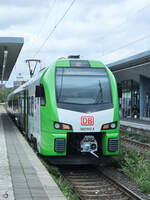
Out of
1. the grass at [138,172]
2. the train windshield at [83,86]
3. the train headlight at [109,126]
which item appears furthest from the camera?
the train windshield at [83,86]

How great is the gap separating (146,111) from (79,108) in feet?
79.1

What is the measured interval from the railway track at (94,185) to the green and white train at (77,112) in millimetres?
520

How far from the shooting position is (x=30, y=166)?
29.6 feet

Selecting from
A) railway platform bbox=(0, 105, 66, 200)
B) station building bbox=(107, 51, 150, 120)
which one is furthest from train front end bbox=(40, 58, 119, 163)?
station building bbox=(107, 51, 150, 120)

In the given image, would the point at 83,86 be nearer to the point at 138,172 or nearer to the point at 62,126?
the point at 62,126

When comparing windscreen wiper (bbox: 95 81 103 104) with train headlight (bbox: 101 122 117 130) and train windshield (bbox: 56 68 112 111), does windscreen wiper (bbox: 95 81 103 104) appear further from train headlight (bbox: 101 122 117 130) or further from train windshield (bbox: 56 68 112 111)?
train headlight (bbox: 101 122 117 130)

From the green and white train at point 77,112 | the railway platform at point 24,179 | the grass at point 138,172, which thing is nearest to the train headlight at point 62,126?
the green and white train at point 77,112

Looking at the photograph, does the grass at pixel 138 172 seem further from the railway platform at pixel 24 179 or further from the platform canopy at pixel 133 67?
the platform canopy at pixel 133 67

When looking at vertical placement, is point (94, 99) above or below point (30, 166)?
above

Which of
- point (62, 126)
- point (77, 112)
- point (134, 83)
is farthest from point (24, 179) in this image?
point (134, 83)

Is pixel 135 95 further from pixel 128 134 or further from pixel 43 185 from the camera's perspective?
pixel 43 185

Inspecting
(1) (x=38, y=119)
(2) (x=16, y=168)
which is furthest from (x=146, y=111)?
(2) (x=16, y=168)

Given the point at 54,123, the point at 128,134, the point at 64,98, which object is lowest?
the point at 128,134

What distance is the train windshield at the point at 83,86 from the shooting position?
9961 millimetres
